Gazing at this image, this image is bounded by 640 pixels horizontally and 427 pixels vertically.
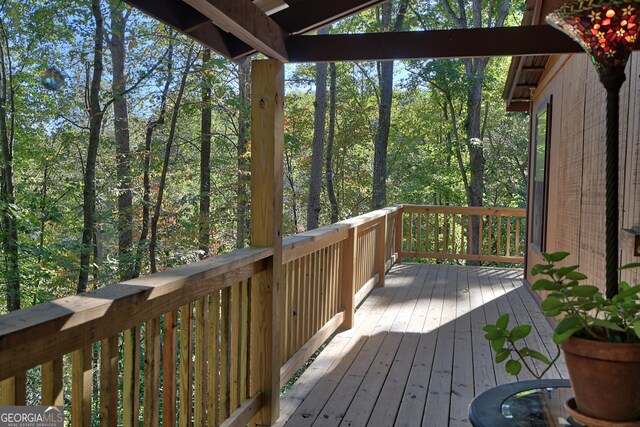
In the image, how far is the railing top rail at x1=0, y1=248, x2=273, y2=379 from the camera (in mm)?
1281

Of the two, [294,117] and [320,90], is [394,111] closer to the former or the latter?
[294,117]

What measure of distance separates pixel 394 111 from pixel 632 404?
58.7 feet

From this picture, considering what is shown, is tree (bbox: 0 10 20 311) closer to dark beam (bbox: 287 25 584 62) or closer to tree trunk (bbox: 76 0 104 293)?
tree trunk (bbox: 76 0 104 293)

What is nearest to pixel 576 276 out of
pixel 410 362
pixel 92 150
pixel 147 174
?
pixel 410 362

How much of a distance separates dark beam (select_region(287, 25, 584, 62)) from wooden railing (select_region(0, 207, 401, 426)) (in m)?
1.08

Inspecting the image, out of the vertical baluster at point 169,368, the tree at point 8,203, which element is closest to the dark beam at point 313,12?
the vertical baluster at point 169,368

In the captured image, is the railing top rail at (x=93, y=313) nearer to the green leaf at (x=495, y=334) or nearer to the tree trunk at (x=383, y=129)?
the green leaf at (x=495, y=334)

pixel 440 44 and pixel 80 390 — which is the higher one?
pixel 440 44

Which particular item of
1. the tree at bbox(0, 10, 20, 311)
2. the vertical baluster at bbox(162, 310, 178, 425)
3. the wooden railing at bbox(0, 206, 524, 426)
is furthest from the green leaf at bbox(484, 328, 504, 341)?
the tree at bbox(0, 10, 20, 311)

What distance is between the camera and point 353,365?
399 cm

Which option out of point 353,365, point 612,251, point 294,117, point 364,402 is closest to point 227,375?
point 364,402

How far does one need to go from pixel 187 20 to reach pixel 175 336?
1.33m

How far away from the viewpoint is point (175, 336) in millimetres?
2125

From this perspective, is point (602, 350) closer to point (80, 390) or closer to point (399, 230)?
point (80, 390)
